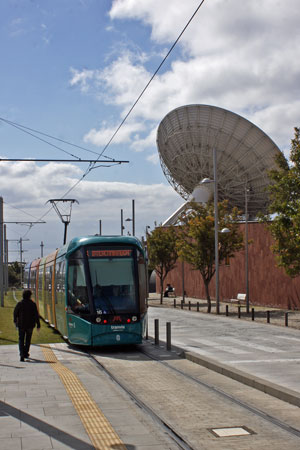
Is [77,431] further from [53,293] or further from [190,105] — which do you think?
[190,105]

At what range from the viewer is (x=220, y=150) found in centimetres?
5150

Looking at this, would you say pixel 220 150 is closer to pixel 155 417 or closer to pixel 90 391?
pixel 90 391

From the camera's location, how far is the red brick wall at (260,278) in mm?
40000

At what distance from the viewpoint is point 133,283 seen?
17250 millimetres

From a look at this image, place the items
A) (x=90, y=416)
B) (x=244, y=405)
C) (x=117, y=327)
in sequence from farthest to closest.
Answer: (x=117, y=327)
(x=244, y=405)
(x=90, y=416)

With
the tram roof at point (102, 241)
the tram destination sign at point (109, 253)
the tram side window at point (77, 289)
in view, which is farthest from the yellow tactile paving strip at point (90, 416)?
the tram roof at point (102, 241)

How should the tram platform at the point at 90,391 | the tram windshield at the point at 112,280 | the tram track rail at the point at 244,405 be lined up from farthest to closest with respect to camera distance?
the tram windshield at the point at 112,280 < the tram track rail at the point at 244,405 < the tram platform at the point at 90,391

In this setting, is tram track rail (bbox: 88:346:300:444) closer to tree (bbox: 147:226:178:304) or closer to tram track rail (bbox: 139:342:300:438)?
tram track rail (bbox: 139:342:300:438)

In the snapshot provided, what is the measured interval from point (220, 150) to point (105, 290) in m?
36.0

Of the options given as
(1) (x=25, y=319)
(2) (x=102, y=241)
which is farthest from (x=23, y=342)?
(2) (x=102, y=241)

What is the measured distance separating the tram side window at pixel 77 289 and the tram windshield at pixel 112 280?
0.89 feet

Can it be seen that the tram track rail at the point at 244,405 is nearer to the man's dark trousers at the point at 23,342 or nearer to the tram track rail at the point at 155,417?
the tram track rail at the point at 155,417

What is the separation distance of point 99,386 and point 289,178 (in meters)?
17.1

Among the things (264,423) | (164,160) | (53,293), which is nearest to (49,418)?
(264,423)
